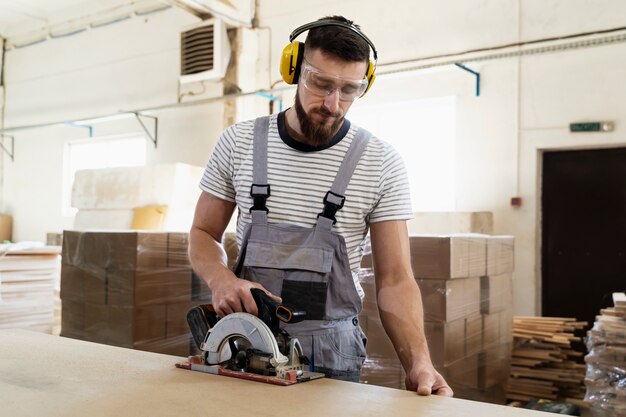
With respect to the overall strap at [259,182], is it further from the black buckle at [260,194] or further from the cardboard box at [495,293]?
the cardboard box at [495,293]

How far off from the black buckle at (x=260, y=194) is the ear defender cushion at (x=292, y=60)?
37 centimetres

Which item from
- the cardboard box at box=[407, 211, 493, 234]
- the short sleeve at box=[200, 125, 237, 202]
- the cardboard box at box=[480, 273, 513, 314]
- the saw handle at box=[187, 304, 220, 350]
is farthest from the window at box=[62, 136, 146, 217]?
the saw handle at box=[187, 304, 220, 350]

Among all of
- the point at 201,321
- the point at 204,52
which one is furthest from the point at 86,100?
the point at 201,321

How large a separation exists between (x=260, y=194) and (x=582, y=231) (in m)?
4.06

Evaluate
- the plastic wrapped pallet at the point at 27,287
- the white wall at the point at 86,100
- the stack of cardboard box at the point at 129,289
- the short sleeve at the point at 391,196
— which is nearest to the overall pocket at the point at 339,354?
the short sleeve at the point at 391,196

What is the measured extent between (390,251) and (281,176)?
0.39 metres

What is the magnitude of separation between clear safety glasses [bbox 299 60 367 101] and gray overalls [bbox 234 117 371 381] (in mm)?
169

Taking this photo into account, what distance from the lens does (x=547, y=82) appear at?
5.01 metres

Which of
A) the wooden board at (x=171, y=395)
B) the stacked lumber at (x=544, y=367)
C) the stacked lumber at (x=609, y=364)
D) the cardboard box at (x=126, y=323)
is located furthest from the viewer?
the stacked lumber at (x=544, y=367)

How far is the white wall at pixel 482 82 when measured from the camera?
15.9 feet

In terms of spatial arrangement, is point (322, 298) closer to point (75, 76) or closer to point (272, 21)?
point (272, 21)

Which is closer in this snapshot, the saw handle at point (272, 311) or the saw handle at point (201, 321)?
the saw handle at point (272, 311)

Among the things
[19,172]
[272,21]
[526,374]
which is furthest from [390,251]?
[19,172]

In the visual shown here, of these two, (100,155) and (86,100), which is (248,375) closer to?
(100,155)
